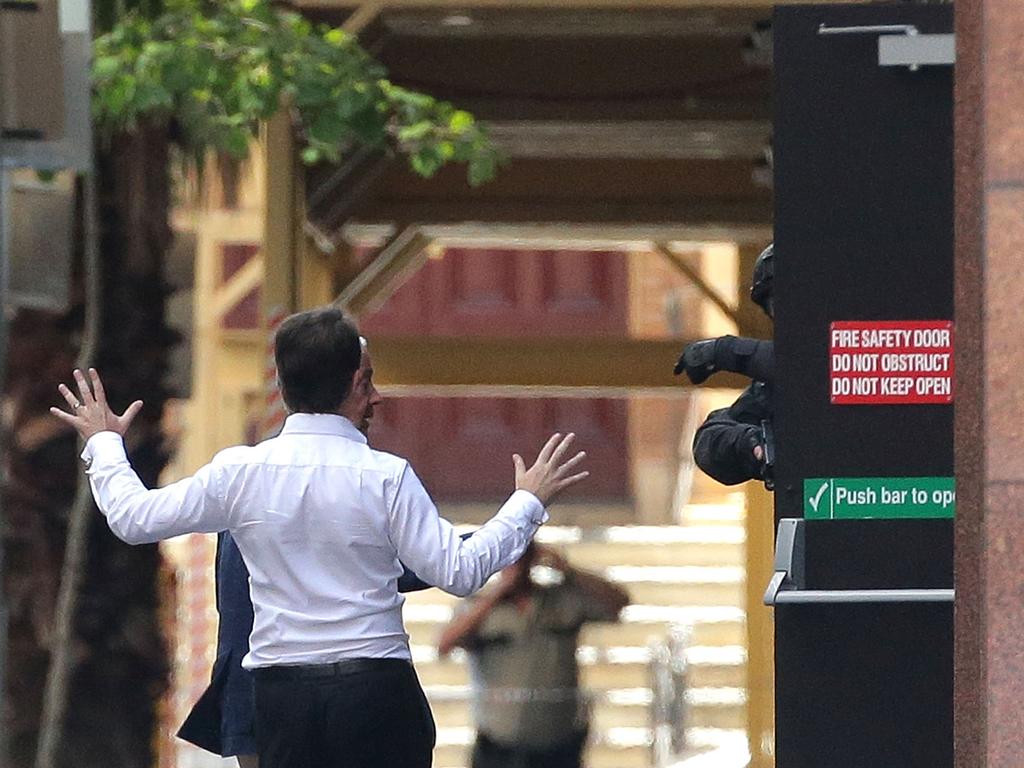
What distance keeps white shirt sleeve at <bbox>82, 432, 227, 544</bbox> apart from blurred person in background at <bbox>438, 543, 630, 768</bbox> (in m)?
4.81

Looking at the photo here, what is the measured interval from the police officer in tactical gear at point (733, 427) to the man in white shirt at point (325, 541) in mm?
632

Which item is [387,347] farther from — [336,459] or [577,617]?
[336,459]

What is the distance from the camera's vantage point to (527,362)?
49.2ft

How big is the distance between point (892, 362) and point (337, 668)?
4.68 feet

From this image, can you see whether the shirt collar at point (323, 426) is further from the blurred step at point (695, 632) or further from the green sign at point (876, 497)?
the blurred step at point (695, 632)

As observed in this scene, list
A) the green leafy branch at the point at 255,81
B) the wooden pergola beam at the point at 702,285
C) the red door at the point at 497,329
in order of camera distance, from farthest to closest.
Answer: the red door at the point at 497,329
the wooden pergola beam at the point at 702,285
the green leafy branch at the point at 255,81

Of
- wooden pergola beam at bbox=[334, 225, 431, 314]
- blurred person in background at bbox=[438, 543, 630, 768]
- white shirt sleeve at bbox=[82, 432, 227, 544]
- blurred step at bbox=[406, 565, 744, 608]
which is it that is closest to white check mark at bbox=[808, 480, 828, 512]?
white shirt sleeve at bbox=[82, 432, 227, 544]

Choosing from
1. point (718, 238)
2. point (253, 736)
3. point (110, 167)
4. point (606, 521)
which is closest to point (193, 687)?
point (606, 521)

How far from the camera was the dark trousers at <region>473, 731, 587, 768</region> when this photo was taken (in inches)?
428

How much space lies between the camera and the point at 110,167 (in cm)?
1230

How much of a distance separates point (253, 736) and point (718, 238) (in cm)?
1011

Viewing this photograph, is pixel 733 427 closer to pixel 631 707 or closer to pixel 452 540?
pixel 452 540

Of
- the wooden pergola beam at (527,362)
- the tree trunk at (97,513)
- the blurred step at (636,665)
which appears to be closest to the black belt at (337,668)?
the tree trunk at (97,513)

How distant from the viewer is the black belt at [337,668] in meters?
5.81
